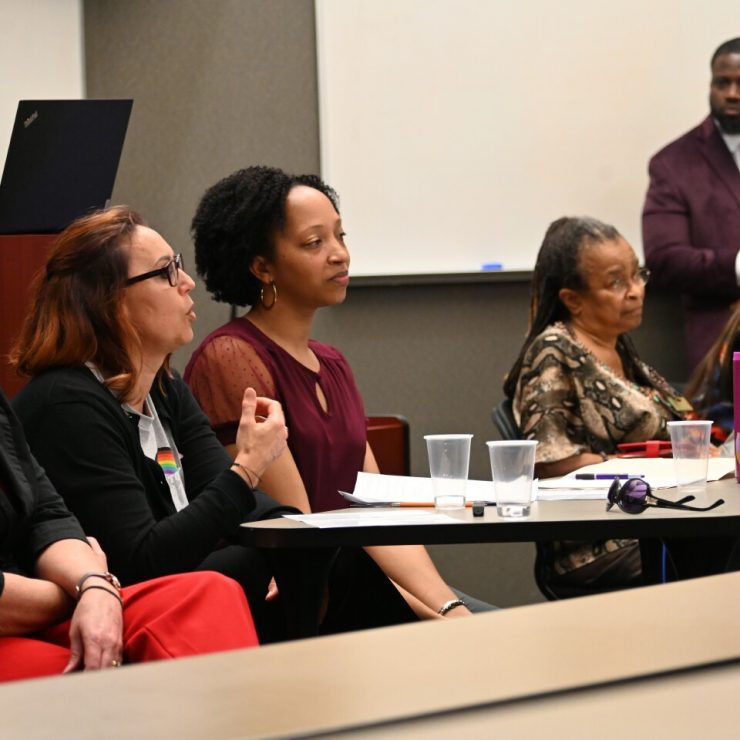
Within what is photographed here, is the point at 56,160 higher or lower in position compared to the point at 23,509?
higher

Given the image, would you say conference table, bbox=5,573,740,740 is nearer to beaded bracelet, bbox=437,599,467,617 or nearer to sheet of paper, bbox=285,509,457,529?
sheet of paper, bbox=285,509,457,529

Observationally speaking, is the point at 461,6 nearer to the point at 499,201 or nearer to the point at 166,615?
the point at 499,201

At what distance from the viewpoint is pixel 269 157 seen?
182 inches

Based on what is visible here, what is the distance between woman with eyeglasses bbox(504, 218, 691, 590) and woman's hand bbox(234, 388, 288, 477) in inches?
42.3

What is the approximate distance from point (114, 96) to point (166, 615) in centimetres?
320

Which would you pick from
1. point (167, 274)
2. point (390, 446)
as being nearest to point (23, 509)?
point (167, 274)

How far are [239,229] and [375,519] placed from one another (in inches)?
51.0

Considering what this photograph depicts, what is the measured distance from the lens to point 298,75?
4617mm

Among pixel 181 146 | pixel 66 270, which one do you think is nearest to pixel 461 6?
pixel 181 146

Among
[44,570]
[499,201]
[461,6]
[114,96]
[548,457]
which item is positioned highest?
[461,6]

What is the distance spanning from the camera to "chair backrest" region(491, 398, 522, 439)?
11.1 feet

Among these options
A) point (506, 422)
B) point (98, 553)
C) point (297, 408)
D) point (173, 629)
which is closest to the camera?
point (173, 629)

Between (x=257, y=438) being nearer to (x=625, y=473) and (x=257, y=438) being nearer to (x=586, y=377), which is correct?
(x=625, y=473)

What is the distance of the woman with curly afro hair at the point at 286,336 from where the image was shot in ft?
9.05
